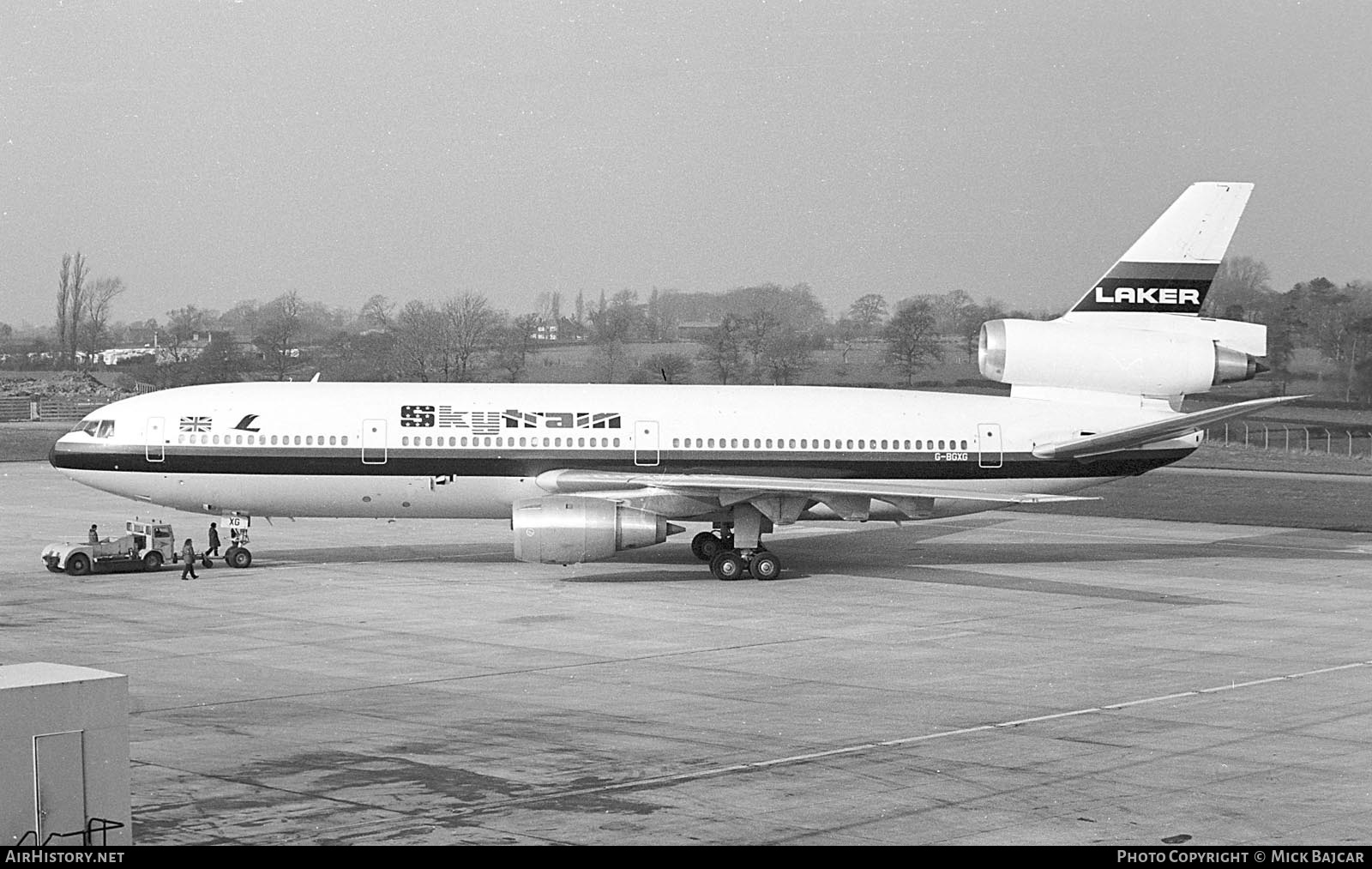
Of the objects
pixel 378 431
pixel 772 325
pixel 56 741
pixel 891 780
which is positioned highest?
pixel 772 325

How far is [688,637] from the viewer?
27656 millimetres

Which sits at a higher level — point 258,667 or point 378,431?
point 378,431

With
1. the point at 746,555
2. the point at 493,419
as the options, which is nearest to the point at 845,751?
the point at 746,555

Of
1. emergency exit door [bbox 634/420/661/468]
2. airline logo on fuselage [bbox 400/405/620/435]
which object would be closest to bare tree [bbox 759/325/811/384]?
emergency exit door [bbox 634/420/661/468]

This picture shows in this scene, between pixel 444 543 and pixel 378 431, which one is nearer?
pixel 378 431

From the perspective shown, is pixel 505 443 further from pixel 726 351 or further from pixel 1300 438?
pixel 726 351

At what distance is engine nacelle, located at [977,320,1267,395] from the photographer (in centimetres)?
3738

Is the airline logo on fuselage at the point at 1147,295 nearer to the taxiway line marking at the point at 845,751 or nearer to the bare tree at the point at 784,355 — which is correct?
the taxiway line marking at the point at 845,751

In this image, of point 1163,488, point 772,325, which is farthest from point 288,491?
point 772,325

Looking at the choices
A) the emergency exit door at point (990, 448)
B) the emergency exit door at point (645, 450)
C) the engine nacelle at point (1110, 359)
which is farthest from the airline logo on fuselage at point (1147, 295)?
the emergency exit door at point (645, 450)

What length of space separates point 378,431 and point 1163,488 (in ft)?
115

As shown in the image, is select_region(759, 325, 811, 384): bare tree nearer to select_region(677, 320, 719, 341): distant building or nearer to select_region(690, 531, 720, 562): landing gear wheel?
select_region(677, 320, 719, 341): distant building
